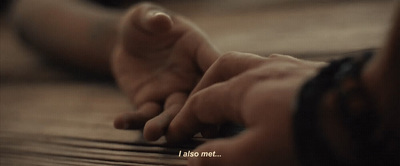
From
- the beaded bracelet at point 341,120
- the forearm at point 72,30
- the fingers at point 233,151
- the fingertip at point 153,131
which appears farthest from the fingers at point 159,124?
the forearm at point 72,30

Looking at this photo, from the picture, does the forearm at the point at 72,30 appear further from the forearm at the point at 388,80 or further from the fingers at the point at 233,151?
the forearm at the point at 388,80

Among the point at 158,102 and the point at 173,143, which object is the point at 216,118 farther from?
the point at 158,102

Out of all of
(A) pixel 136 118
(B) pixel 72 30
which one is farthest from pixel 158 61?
(B) pixel 72 30

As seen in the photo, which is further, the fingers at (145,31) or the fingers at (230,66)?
the fingers at (145,31)

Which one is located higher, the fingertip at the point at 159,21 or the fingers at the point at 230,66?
the fingertip at the point at 159,21

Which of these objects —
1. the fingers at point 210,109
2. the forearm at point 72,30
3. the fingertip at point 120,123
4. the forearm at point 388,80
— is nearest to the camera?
the forearm at point 388,80

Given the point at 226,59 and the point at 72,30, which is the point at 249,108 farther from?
the point at 72,30
